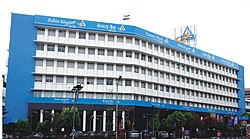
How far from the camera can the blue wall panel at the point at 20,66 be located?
50.7 metres

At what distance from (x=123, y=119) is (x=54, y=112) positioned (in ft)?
41.7

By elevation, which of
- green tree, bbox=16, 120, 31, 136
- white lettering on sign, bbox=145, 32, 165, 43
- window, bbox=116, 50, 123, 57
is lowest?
green tree, bbox=16, 120, 31, 136

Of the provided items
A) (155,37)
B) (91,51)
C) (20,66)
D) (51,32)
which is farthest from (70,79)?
(155,37)

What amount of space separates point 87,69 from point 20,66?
12.0 metres

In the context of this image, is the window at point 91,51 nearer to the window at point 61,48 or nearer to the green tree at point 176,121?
the window at point 61,48

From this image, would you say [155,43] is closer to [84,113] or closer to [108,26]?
[108,26]

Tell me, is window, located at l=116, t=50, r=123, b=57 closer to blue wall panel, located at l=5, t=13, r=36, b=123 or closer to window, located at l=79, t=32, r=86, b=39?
window, located at l=79, t=32, r=86, b=39

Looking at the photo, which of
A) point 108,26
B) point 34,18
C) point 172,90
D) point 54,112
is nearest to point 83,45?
point 108,26

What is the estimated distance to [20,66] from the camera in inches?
2052

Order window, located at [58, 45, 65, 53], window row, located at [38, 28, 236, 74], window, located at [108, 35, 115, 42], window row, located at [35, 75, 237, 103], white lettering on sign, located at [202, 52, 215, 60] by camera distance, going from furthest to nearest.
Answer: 1. white lettering on sign, located at [202, 52, 215, 60]
2. window, located at [108, 35, 115, 42]
3. window row, located at [38, 28, 236, 74]
4. window, located at [58, 45, 65, 53]
5. window row, located at [35, 75, 237, 103]

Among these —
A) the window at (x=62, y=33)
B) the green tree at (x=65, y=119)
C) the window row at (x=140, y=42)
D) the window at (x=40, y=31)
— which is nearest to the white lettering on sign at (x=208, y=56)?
the window row at (x=140, y=42)

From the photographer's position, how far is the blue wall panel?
5066 cm

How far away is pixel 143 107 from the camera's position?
57.3 metres

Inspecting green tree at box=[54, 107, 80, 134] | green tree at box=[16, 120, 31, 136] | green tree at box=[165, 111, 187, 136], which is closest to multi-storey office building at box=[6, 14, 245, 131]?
green tree at box=[16, 120, 31, 136]
